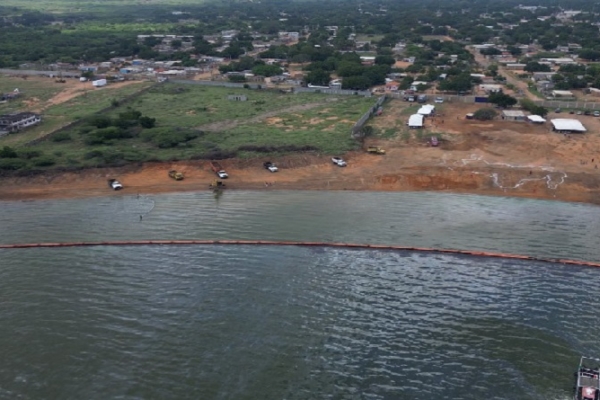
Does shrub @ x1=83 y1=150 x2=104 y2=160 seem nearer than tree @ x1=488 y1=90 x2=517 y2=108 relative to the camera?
Yes

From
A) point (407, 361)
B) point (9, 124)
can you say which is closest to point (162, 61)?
point (9, 124)

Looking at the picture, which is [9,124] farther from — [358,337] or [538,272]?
[538,272]

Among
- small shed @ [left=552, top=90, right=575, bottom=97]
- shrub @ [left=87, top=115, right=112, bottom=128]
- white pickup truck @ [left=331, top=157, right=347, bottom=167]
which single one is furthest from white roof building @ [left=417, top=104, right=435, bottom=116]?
shrub @ [left=87, top=115, right=112, bottom=128]

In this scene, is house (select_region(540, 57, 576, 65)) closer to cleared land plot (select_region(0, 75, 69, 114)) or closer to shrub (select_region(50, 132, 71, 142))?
shrub (select_region(50, 132, 71, 142))

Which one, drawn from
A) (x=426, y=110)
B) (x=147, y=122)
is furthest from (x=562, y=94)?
(x=147, y=122)

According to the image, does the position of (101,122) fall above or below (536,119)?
below

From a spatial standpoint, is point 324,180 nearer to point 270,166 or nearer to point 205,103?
point 270,166
